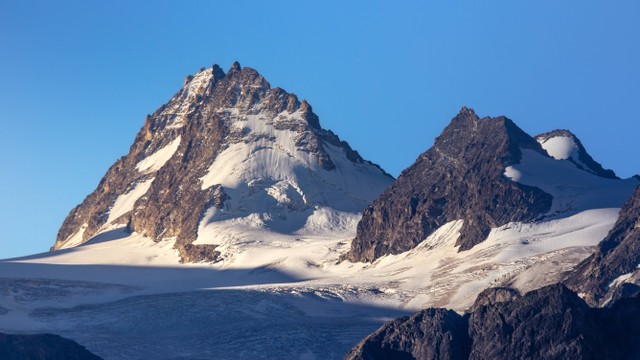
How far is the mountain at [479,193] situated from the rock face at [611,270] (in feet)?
103

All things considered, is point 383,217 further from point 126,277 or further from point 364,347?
point 364,347

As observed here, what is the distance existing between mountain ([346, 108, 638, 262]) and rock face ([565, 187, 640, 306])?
103 ft

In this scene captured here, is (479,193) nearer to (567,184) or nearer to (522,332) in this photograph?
(567,184)

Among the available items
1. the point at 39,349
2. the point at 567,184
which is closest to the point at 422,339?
the point at 39,349

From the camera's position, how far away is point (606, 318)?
295 ft

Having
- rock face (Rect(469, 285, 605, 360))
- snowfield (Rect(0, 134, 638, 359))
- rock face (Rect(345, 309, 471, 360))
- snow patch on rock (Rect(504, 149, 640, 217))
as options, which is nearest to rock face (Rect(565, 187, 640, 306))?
snowfield (Rect(0, 134, 638, 359))

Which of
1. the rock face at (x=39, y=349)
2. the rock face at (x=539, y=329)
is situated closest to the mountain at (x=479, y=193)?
the rock face at (x=39, y=349)

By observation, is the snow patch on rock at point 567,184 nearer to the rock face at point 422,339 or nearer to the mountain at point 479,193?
the mountain at point 479,193

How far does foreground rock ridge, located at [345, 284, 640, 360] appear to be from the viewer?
87.8m

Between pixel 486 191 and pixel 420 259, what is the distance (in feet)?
35.9

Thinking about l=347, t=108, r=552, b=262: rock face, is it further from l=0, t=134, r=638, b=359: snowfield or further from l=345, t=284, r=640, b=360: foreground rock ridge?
l=345, t=284, r=640, b=360: foreground rock ridge

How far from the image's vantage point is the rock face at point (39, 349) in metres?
106

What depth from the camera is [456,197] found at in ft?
608

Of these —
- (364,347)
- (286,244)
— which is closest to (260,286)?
(286,244)
